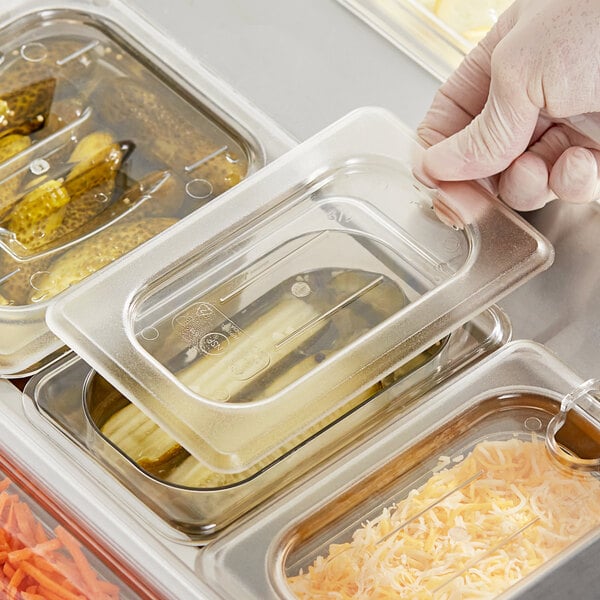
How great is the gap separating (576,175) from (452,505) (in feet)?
1.45

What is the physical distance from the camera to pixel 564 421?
146 centimetres

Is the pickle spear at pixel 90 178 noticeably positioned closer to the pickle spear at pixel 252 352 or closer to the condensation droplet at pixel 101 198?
the condensation droplet at pixel 101 198

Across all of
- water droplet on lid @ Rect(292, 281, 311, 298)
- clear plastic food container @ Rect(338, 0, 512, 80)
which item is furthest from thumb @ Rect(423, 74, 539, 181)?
clear plastic food container @ Rect(338, 0, 512, 80)

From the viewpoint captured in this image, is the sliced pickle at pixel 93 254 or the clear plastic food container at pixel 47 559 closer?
the clear plastic food container at pixel 47 559

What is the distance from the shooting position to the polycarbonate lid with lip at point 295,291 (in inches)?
51.0

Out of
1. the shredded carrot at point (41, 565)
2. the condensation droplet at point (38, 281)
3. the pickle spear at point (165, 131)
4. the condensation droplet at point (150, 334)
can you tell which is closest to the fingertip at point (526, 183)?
the pickle spear at point (165, 131)

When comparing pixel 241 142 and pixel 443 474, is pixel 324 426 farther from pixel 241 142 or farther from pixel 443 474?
pixel 241 142

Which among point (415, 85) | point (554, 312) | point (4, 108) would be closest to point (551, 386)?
point (554, 312)

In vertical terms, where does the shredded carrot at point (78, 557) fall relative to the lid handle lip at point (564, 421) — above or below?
below

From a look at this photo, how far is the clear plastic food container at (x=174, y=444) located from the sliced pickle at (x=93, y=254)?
109mm

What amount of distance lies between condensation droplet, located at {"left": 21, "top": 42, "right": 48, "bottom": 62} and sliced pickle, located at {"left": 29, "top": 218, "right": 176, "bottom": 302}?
0.33m

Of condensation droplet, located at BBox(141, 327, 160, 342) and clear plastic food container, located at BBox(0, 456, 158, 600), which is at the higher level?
condensation droplet, located at BBox(141, 327, 160, 342)

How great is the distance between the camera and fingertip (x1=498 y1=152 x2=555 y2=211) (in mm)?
1523

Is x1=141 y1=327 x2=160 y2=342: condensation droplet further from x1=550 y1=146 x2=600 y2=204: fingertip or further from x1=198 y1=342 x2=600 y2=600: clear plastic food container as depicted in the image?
x1=550 y1=146 x2=600 y2=204: fingertip
